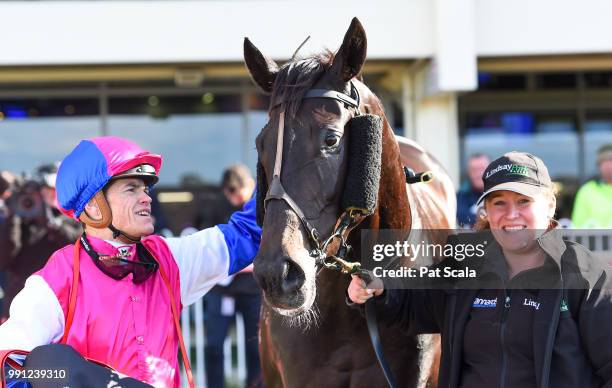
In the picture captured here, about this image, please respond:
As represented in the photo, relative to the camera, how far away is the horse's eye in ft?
7.71

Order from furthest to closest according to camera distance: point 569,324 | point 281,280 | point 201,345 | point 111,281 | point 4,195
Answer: point 201,345 → point 4,195 → point 111,281 → point 569,324 → point 281,280

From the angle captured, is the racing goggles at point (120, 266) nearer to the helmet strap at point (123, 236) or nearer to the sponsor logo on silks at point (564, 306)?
the helmet strap at point (123, 236)

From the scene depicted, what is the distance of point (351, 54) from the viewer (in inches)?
98.0

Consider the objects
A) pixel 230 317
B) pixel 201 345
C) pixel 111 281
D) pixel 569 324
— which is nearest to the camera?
pixel 569 324

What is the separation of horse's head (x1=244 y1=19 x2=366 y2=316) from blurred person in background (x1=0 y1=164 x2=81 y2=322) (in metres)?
3.58

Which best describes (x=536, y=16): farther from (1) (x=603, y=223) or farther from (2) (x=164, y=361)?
(2) (x=164, y=361)

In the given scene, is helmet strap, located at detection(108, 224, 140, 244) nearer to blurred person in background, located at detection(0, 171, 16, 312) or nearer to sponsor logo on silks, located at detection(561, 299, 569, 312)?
sponsor logo on silks, located at detection(561, 299, 569, 312)

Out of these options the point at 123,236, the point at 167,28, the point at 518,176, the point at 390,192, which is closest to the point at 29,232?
the point at 167,28

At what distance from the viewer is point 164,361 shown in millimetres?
2488

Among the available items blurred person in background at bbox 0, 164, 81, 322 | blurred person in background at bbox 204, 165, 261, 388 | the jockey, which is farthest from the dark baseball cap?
blurred person in background at bbox 0, 164, 81, 322

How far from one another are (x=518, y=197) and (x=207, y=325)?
13.2ft

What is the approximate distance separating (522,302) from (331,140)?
29.4 inches

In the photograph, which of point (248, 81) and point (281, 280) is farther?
point (248, 81)

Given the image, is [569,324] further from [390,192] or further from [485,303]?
[390,192]
